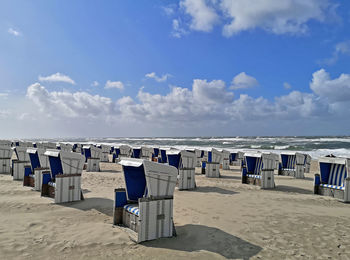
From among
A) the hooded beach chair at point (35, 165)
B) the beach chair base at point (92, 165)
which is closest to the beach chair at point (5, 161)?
the beach chair base at point (92, 165)

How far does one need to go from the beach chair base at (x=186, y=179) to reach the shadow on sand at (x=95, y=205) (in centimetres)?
339

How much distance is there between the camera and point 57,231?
574 cm

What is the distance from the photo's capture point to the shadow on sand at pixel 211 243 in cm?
487

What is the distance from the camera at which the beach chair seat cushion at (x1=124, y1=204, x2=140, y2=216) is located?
542 cm

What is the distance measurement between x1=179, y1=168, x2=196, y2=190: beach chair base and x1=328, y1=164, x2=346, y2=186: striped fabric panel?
18.9 feet

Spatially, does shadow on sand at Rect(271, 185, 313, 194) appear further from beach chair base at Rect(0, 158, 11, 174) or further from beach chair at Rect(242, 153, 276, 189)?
beach chair base at Rect(0, 158, 11, 174)

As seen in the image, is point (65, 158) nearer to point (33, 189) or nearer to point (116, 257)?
point (33, 189)

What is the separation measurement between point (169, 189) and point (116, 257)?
1.64 meters

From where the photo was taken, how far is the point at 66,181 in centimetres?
830

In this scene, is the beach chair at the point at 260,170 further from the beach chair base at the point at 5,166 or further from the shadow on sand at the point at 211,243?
the beach chair base at the point at 5,166

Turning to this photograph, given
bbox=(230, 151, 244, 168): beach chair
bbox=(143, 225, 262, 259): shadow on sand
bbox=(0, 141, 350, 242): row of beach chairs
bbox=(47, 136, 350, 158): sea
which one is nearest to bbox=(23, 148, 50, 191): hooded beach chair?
bbox=(0, 141, 350, 242): row of beach chairs

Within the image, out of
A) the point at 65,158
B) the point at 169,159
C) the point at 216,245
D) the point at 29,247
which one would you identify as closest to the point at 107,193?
the point at 65,158

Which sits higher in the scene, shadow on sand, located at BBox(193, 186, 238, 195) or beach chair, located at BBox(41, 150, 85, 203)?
beach chair, located at BBox(41, 150, 85, 203)

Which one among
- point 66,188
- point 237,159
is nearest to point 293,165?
point 237,159
